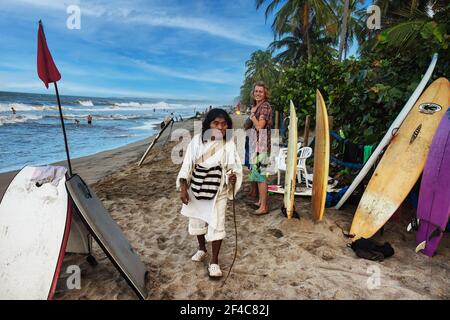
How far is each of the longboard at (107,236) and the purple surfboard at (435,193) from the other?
8.63 feet

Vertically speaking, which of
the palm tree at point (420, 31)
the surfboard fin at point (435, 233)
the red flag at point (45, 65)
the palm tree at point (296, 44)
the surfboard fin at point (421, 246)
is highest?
the palm tree at point (296, 44)

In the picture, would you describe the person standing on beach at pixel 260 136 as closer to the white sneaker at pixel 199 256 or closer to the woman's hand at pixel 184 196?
the white sneaker at pixel 199 256

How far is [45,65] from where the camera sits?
192cm

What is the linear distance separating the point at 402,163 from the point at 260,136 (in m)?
1.64

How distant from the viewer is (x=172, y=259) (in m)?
2.77

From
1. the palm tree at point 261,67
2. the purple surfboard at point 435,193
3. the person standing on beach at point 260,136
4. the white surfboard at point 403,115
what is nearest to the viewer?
the purple surfboard at point 435,193

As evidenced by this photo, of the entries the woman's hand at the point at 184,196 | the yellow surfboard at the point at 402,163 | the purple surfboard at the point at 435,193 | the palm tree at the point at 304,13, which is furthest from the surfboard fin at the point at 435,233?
the palm tree at the point at 304,13

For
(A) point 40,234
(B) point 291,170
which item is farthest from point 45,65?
(B) point 291,170

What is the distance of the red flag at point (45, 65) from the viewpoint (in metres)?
1.87

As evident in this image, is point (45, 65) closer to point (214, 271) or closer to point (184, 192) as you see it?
point (184, 192)

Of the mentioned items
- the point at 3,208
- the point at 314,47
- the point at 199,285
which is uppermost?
the point at 314,47

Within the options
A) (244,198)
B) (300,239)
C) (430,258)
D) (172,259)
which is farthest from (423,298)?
(244,198)

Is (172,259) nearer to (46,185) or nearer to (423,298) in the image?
(46,185)

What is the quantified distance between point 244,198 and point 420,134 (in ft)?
8.33
